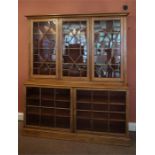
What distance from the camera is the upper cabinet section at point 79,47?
378cm

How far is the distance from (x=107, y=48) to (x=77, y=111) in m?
1.15

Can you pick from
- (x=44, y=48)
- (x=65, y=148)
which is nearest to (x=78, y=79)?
(x=44, y=48)

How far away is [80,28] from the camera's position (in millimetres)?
3939

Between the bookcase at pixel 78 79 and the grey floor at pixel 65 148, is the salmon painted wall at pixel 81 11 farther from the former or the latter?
the grey floor at pixel 65 148

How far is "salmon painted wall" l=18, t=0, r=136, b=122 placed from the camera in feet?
13.7

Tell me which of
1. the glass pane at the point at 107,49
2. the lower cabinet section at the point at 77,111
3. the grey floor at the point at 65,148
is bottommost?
the grey floor at the point at 65,148

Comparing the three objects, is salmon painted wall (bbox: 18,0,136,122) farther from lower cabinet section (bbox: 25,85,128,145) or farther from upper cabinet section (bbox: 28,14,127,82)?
lower cabinet section (bbox: 25,85,128,145)

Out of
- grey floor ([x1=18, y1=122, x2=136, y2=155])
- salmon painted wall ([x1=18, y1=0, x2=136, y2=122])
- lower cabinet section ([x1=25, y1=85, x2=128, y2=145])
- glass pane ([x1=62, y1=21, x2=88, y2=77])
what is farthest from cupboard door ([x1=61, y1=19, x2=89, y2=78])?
grey floor ([x1=18, y1=122, x2=136, y2=155])

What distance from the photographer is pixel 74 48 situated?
4016 millimetres

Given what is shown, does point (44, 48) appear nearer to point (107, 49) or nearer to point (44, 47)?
point (44, 47)

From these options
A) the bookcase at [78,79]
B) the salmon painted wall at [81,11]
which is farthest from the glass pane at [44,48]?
the salmon painted wall at [81,11]

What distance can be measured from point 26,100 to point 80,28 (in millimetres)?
1551

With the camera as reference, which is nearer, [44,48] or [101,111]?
[101,111]
